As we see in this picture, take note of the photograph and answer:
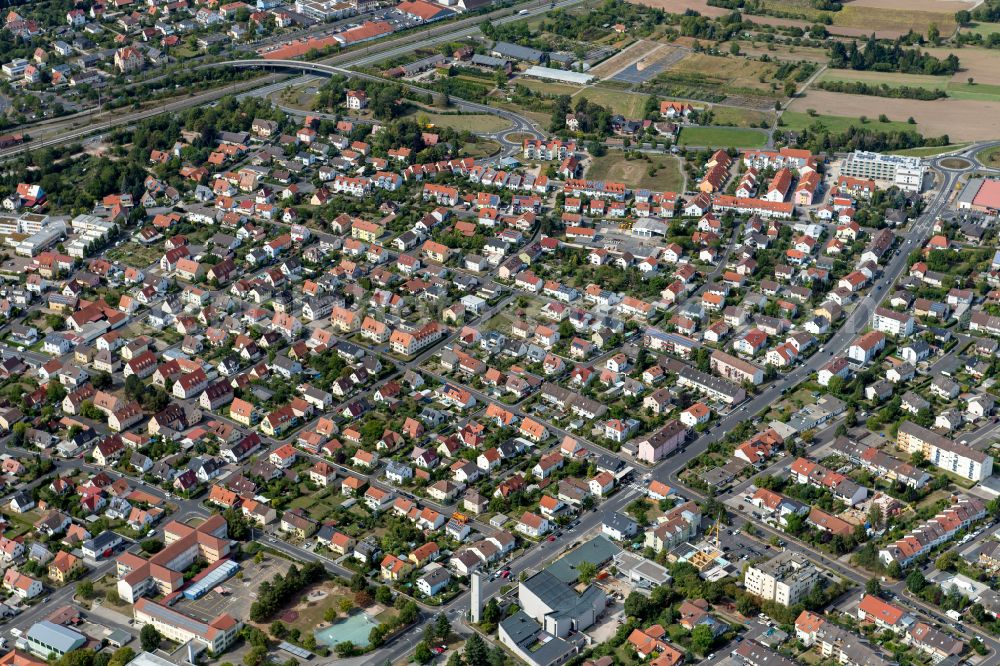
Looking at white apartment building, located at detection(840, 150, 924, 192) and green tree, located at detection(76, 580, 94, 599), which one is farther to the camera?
white apartment building, located at detection(840, 150, 924, 192)

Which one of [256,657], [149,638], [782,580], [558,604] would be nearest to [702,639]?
[782,580]

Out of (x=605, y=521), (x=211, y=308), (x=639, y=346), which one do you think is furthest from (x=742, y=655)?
(x=211, y=308)

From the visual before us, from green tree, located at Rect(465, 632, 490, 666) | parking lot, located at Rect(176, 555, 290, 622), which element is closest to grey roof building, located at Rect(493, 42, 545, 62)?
parking lot, located at Rect(176, 555, 290, 622)

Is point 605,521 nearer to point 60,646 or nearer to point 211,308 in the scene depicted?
point 60,646

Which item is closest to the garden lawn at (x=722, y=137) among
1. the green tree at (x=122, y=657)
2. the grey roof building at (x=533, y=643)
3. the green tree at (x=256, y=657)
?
the grey roof building at (x=533, y=643)

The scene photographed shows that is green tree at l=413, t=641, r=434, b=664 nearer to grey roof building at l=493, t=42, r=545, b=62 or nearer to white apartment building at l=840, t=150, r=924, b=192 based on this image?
white apartment building at l=840, t=150, r=924, b=192

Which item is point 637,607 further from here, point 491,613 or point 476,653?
point 476,653
